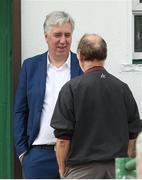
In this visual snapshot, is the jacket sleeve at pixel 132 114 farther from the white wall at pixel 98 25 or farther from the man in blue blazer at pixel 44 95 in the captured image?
the white wall at pixel 98 25

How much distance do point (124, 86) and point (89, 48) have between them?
369 millimetres

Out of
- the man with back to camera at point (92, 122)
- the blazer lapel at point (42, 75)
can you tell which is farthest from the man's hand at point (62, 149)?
the blazer lapel at point (42, 75)

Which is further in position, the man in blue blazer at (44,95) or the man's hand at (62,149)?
the man in blue blazer at (44,95)

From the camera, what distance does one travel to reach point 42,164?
4.38 meters

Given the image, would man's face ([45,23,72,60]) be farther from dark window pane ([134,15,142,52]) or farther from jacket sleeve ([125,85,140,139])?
dark window pane ([134,15,142,52])

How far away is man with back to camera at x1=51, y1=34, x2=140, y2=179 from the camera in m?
3.73

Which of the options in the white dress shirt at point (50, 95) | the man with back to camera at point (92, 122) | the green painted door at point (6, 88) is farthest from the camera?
the green painted door at point (6, 88)

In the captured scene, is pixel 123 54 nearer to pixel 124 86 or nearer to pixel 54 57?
pixel 54 57

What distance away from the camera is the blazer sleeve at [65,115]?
12.3 feet

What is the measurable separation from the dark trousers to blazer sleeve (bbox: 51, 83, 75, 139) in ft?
2.04

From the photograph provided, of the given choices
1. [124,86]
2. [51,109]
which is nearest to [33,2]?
[51,109]

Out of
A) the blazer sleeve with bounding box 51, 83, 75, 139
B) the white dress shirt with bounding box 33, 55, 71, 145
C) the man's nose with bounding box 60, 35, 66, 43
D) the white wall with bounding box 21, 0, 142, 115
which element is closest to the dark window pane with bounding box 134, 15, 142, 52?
the white wall with bounding box 21, 0, 142, 115

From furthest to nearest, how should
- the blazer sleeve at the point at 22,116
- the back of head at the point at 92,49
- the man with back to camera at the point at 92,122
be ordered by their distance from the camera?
the blazer sleeve at the point at 22,116
the back of head at the point at 92,49
the man with back to camera at the point at 92,122

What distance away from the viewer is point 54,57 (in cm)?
445
